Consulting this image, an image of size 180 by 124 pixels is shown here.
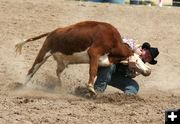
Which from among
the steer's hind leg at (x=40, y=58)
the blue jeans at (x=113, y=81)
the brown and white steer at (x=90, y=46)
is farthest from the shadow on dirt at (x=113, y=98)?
the steer's hind leg at (x=40, y=58)

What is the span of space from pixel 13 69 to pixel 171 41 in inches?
179

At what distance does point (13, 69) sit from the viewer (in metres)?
10.8

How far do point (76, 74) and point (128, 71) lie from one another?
2216 millimetres

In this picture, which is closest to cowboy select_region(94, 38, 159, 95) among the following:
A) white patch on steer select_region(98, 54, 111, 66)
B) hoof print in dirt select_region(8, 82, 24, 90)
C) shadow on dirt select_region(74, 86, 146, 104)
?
white patch on steer select_region(98, 54, 111, 66)

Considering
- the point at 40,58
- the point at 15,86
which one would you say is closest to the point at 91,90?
the point at 40,58

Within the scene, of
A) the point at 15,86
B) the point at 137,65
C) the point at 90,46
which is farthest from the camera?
the point at 15,86

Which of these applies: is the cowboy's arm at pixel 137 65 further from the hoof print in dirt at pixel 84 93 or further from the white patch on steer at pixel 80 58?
the hoof print in dirt at pixel 84 93

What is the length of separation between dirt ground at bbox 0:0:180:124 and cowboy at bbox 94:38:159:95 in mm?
168

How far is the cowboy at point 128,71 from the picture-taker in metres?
8.63

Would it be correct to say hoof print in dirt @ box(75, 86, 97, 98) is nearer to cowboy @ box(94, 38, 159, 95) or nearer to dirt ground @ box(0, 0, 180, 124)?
dirt ground @ box(0, 0, 180, 124)

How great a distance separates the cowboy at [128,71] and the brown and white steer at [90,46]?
180mm

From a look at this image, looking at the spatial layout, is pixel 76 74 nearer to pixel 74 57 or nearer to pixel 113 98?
pixel 74 57

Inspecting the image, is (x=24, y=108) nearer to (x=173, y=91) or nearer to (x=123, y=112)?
(x=123, y=112)

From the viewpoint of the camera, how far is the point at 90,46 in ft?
27.0
